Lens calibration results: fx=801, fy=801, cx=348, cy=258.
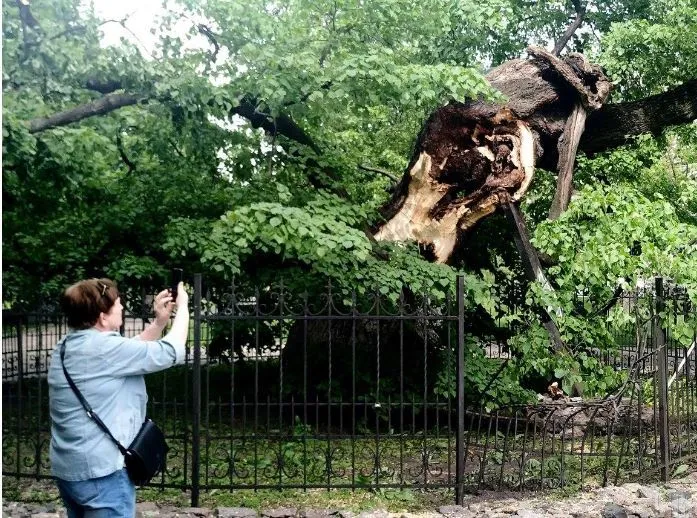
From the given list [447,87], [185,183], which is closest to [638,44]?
[447,87]

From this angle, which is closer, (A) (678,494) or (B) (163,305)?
(B) (163,305)

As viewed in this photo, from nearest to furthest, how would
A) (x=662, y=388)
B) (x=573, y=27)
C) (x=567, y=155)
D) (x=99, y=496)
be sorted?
(x=99, y=496)
(x=662, y=388)
(x=567, y=155)
(x=573, y=27)

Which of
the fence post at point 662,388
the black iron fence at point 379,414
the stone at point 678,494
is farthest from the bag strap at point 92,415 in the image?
the fence post at point 662,388

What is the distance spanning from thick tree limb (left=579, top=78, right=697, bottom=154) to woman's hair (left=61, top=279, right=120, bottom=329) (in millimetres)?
8607

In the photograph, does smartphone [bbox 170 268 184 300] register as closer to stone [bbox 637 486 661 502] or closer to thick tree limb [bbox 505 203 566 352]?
stone [bbox 637 486 661 502]

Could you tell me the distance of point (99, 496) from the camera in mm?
2855

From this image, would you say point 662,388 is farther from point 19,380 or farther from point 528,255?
point 19,380

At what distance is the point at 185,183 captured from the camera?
9391 millimetres

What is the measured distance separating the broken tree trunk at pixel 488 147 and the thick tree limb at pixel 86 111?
10.9ft

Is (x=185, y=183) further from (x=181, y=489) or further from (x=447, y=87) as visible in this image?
(x=181, y=489)

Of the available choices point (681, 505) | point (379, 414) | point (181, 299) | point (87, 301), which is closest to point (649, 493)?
point (681, 505)

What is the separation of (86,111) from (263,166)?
2.44 m

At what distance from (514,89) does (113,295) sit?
728 cm

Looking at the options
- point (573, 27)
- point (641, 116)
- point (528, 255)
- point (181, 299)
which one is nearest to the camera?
point (181, 299)
